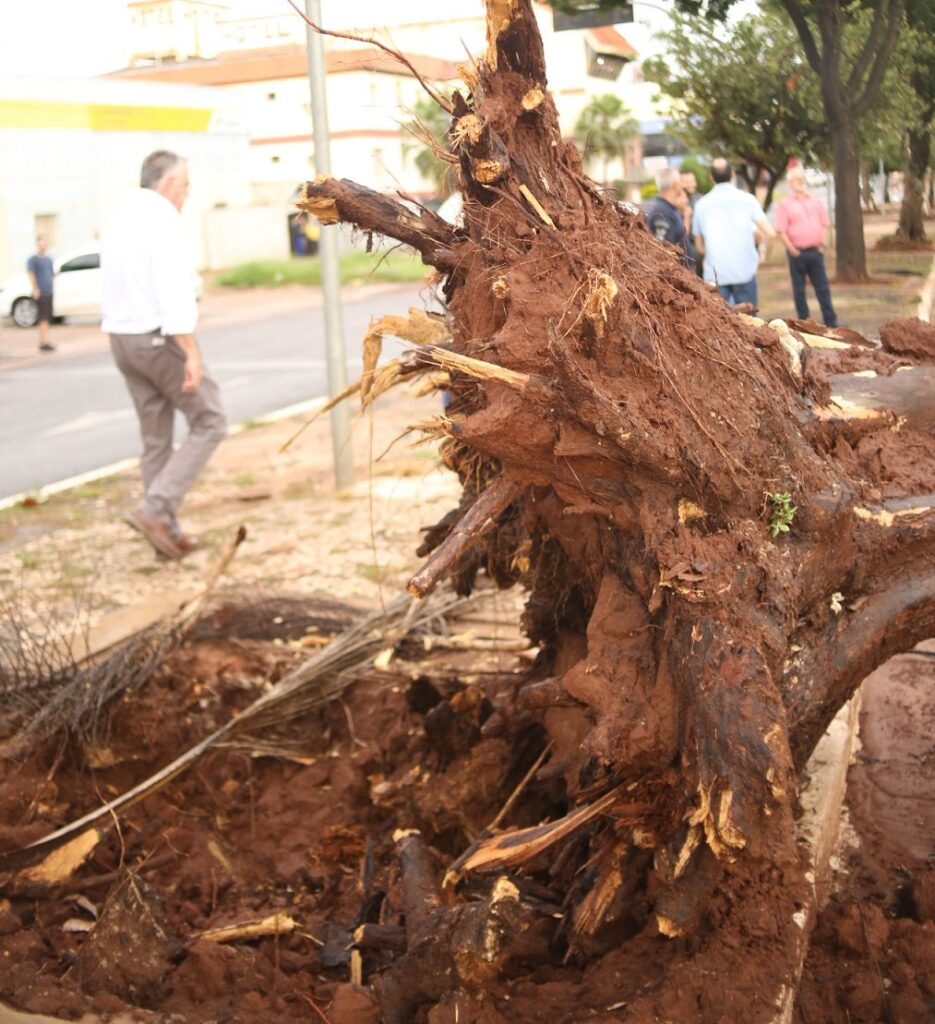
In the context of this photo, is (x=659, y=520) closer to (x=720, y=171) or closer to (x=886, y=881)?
(x=886, y=881)

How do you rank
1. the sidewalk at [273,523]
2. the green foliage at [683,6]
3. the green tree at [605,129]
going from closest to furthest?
the green tree at [605,129], the green foliage at [683,6], the sidewalk at [273,523]

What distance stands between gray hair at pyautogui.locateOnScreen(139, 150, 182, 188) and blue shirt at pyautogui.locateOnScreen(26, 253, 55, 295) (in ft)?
51.7

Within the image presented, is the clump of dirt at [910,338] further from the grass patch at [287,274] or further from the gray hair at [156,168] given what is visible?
the grass patch at [287,274]

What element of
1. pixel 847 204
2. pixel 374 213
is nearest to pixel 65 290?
pixel 847 204

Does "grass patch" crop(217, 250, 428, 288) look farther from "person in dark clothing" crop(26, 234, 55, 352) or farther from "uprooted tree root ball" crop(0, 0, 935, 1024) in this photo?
"uprooted tree root ball" crop(0, 0, 935, 1024)

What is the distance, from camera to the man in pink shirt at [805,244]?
4965 millimetres

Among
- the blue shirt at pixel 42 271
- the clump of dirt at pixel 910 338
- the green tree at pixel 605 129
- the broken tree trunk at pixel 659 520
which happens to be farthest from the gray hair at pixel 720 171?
the blue shirt at pixel 42 271

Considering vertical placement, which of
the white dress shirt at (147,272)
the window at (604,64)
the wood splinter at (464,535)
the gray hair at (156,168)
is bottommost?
the wood splinter at (464,535)

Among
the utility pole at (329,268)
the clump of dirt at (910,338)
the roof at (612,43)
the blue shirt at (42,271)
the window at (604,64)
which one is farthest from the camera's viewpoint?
the blue shirt at (42,271)

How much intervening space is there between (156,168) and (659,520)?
15.8 ft

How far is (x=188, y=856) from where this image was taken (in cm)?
392

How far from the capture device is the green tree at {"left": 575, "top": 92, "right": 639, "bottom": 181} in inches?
159

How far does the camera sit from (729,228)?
283 inches

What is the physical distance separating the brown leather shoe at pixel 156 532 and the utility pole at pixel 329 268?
3.79 feet
